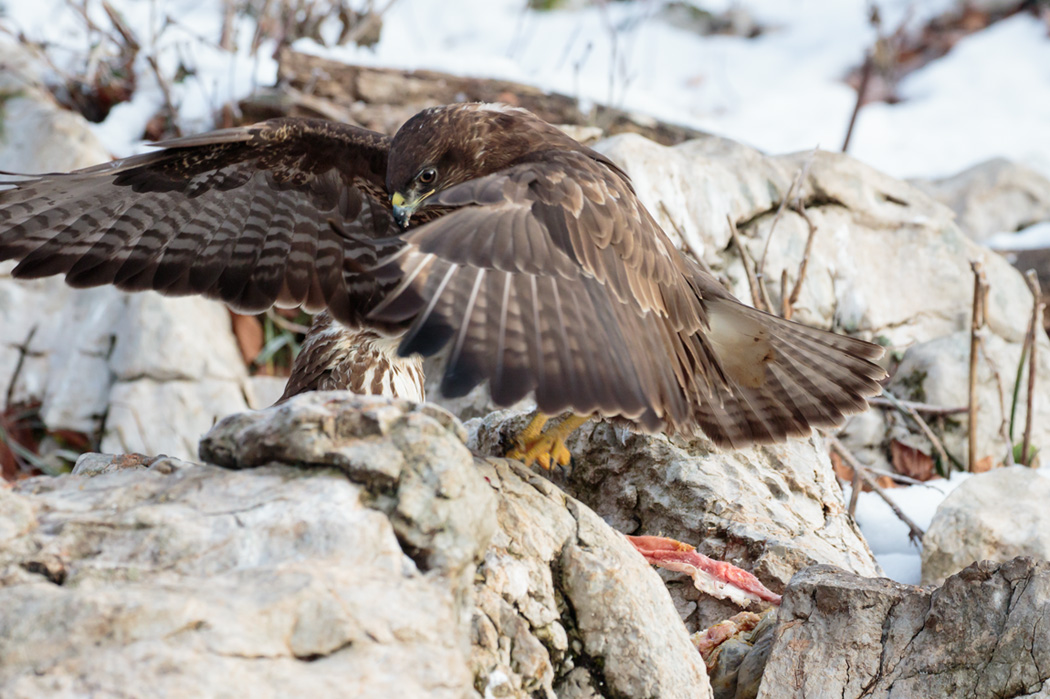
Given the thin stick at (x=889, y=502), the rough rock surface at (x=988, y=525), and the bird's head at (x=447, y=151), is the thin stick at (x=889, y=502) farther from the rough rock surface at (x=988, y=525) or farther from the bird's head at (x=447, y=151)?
the bird's head at (x=447, y=151)

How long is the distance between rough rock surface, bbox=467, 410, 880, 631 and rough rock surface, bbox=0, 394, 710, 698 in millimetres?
868

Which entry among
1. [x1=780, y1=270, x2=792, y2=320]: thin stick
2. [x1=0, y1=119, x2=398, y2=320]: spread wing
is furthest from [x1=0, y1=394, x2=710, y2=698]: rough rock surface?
[x1=780, y1=270, x2=792, y2=320]: thin stick

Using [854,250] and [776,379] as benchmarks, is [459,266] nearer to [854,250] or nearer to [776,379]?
[776,379]

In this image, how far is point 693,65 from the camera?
9.30 m

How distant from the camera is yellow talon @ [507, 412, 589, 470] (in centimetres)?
309

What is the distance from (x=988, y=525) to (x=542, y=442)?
65.6 inches

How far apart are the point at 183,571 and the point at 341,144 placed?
227cm

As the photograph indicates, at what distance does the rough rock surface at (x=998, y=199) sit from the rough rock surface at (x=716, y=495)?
3.95 m

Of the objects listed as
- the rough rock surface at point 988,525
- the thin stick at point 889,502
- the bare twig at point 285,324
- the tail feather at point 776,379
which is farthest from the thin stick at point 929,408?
the bare twig at point 285,324

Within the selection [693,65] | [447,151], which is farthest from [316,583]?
[693,65]

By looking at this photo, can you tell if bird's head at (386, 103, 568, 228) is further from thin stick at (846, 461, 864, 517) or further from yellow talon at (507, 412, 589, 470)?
thin stick at (846, 461, 864, 517)

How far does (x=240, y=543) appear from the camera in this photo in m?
1.71

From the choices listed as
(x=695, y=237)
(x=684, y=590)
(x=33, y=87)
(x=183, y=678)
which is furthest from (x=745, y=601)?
(x=33, y=87)

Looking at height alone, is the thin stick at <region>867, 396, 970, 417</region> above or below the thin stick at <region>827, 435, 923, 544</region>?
above
